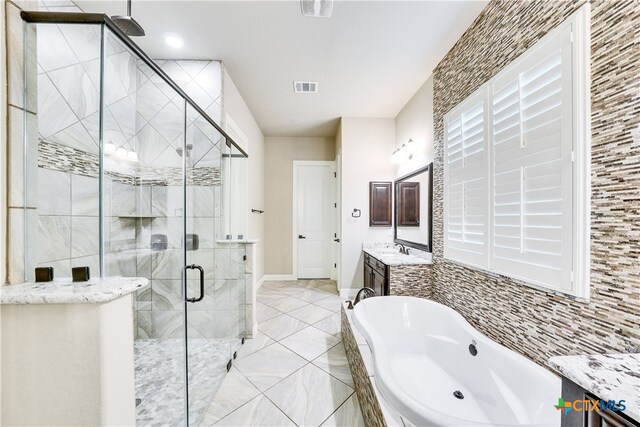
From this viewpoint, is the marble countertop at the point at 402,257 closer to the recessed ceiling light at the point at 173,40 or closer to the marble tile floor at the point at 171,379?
the marble tile floor at the point at 171,379

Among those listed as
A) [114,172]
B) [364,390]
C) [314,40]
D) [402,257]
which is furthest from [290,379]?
[314,40]

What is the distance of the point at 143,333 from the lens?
1.73 m

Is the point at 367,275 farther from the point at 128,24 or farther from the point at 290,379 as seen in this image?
the point at 128,24

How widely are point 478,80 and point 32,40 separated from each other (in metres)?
2.47

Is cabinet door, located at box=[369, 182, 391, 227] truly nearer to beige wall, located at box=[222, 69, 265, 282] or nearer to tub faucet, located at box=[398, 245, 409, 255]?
tub faucet, located at box=[398, 245, 409, 255]

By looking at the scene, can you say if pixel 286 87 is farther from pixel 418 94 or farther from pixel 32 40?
pixel 32 40

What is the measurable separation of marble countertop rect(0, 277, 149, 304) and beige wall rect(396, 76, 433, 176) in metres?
2.72

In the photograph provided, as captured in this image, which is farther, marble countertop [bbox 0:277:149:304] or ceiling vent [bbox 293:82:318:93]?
ceiling vent [bbox 293:82:318:93]

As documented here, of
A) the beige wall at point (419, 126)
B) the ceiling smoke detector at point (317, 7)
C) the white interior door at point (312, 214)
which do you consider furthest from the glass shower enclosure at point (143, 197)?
the beige wall at point (419, 126)

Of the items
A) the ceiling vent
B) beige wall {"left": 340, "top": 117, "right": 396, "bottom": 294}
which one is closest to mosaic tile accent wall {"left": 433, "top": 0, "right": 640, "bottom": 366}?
the ceiling vent

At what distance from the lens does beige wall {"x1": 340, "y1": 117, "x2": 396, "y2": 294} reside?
358 centimetres

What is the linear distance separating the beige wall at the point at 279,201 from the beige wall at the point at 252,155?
0.43 ft

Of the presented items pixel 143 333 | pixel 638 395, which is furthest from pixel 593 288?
pixel 143 333

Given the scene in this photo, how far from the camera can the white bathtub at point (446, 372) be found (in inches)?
42.5
